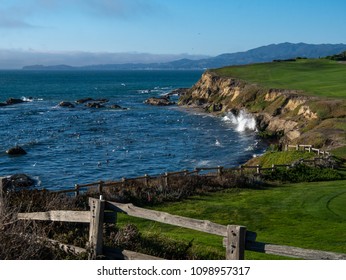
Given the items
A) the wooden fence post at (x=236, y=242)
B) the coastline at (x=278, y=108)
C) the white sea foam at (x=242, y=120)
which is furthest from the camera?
the white sea foam at (x=242, y=120)

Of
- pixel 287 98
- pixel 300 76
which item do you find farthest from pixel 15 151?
pixel 300 76

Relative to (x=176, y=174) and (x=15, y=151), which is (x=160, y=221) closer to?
(x=176, y=174)

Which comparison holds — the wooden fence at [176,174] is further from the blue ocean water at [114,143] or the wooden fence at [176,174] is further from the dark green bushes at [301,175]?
the blue ocean water at [114,143]

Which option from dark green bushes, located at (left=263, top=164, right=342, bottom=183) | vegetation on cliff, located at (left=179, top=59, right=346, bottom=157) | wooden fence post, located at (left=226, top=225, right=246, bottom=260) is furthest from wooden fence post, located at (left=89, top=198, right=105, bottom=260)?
vegetation on cliff, located at (left=179, top=59, right=346, bottom=157)

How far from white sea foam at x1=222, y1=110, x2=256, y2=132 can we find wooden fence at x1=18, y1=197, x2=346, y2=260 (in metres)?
56.0

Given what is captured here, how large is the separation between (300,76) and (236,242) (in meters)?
83.8

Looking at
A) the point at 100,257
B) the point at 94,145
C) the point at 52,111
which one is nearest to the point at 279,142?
the point at 94,145

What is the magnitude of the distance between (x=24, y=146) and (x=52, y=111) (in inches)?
1493

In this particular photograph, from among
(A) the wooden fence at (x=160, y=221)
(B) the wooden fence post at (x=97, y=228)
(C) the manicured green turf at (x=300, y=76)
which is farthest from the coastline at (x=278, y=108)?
(B) the wooden fence post at (x=97, y=228)

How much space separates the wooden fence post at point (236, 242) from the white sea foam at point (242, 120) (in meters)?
57.0

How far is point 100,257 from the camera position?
30.7 feet

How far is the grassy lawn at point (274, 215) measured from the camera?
49.2 feet

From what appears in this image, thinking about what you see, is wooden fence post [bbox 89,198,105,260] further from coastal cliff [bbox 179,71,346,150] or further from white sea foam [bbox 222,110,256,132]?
white sea foam [bbox 222,110,256,132]

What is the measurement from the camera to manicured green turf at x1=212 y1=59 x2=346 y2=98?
221 ft
